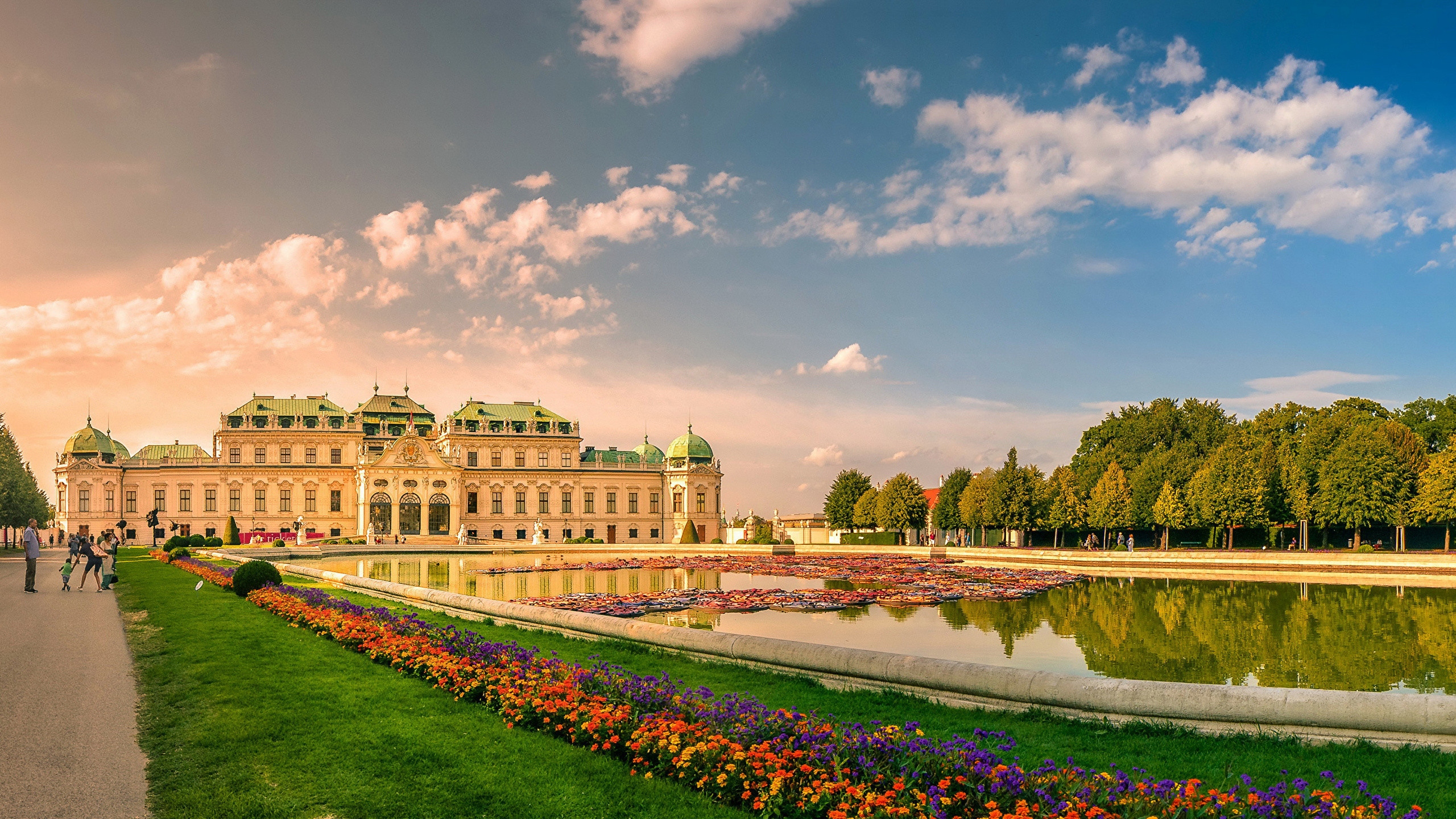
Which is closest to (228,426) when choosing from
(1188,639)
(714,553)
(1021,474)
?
(714,553)

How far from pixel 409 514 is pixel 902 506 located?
158ft

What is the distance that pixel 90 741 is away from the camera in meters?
9.76

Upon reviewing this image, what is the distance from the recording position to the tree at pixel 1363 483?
54.3m

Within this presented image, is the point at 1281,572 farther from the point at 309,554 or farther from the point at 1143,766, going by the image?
the point at 309,554

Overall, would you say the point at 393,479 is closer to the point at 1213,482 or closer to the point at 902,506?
the point at 902,506

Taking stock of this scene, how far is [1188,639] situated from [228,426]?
92394 mm

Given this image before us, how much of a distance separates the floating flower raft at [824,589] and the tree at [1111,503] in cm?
2398

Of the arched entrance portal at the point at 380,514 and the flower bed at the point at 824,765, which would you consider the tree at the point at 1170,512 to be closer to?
the flower bed at the point at 824,765

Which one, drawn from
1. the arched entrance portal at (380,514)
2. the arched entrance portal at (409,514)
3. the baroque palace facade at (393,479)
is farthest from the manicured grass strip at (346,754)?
the arched entrance portal at (409,514)

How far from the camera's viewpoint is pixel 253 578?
81.0ft

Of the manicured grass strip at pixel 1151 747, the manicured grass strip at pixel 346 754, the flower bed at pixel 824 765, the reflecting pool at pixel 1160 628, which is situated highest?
the flower bed at pixel 824 765

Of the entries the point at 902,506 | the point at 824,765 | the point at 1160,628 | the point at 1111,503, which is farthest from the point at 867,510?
the point at 824,765

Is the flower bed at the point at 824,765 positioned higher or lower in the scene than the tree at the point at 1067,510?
higher

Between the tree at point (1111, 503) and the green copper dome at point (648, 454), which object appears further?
the green copper dome at point (648, 454)
